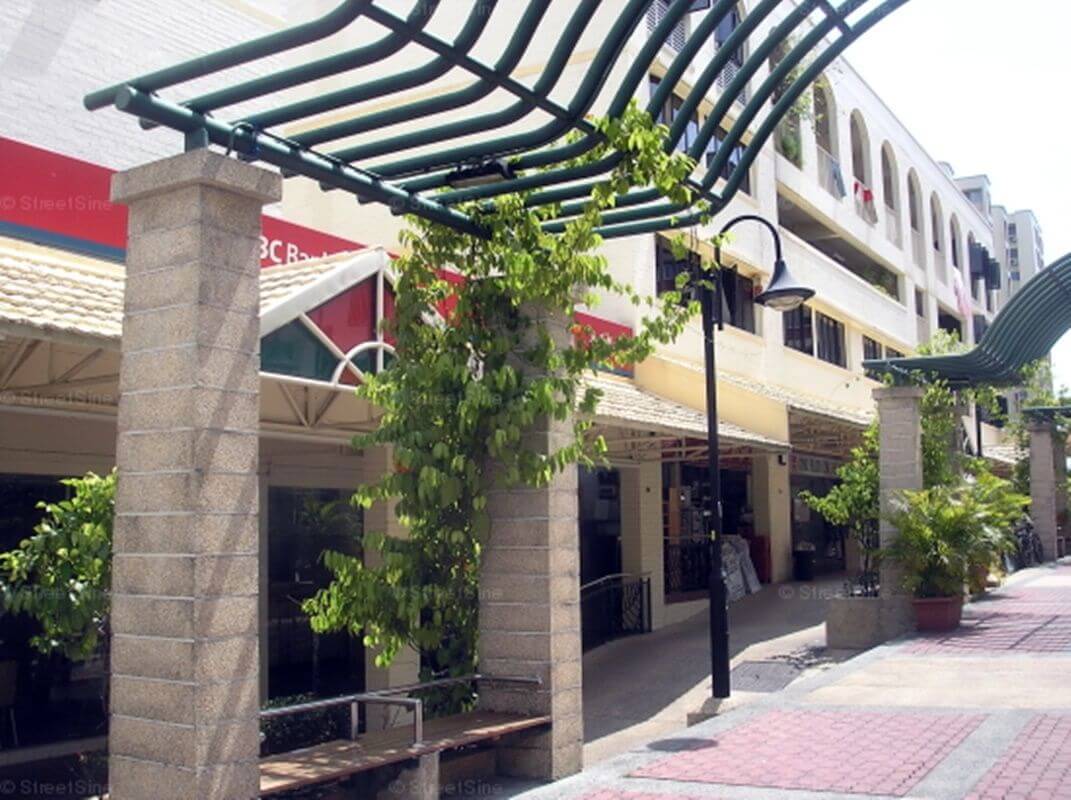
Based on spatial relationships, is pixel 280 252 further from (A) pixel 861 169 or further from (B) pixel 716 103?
(A) pixel 861 169

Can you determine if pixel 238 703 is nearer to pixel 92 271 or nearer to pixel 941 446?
pixel 92 271

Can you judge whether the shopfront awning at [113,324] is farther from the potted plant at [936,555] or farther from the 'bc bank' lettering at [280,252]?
the potted plant at [936,555]

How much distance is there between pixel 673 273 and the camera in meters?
20.2

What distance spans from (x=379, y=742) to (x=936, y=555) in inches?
386

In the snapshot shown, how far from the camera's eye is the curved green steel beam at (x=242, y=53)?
5.22 metres

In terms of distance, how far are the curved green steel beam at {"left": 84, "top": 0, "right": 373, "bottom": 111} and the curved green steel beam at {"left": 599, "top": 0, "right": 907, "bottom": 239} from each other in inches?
101

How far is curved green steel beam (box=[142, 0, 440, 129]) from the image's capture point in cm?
535

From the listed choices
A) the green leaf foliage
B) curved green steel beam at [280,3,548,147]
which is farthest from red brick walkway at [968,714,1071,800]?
the green leaf foliage

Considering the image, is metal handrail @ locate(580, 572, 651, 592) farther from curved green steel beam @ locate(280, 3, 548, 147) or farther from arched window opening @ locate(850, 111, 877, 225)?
arched window opening @ locate(850, 111, 877, 225)

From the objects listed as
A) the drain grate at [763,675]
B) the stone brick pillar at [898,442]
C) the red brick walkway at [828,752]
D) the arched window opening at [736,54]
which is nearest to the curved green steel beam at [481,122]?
the red brick walkway at [828,752]

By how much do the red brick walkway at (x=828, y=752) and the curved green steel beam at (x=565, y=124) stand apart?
13.7 ft

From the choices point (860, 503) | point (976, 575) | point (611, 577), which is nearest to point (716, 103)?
point (976, 575)

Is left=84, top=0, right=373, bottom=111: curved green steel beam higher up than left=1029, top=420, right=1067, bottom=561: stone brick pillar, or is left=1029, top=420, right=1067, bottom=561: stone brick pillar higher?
left=84, top=0, right=373, bottom=111: curved green steel beam

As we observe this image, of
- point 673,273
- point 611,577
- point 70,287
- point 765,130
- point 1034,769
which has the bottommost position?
point 1034,769
